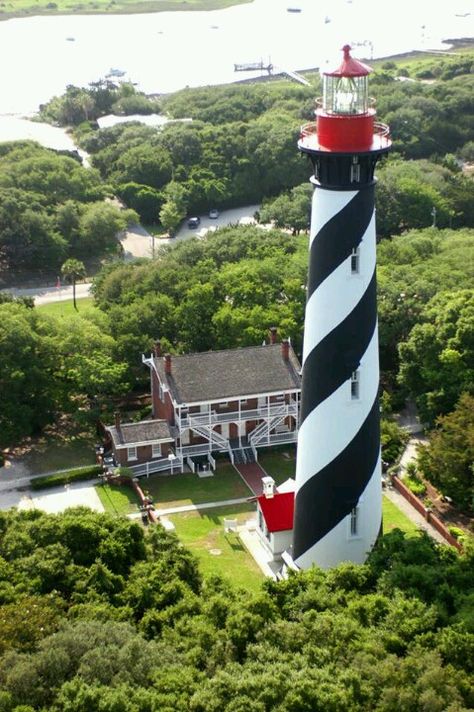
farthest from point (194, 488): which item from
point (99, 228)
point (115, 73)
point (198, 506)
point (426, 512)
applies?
point (115, 73)

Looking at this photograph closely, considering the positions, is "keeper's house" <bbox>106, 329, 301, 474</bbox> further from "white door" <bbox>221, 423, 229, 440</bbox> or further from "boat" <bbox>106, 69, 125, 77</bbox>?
"boat" <bbox>106, 69, 125, 77</bbox>

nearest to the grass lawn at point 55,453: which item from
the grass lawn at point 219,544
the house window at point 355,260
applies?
the grass lawn at point 219,544

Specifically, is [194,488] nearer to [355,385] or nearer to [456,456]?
[456,456]

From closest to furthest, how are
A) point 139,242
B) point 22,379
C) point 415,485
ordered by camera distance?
1. point 415,485
2. point 22,379
3. point 139,242

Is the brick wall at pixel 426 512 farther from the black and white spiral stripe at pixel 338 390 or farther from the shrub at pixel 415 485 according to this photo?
the black and white spiral stripe at pixel 338 390

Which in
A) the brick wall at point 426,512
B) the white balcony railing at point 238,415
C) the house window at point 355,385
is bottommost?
the brick wall at point 426,512

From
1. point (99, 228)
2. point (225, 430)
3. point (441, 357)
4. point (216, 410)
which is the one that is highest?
point (441, 357)
